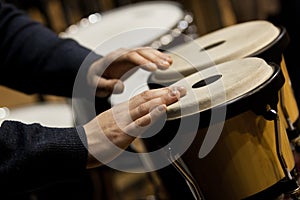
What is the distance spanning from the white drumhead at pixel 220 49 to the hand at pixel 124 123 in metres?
0.20

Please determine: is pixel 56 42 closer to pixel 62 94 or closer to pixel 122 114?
pixel 62 94

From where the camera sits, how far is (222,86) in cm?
103

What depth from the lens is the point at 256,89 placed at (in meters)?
1.01

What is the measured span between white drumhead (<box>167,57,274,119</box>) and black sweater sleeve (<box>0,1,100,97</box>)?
39cm

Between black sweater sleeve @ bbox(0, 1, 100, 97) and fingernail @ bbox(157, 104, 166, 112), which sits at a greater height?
fingernail @ bbox(157, 104, 166, 112)

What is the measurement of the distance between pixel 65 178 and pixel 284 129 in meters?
0.40

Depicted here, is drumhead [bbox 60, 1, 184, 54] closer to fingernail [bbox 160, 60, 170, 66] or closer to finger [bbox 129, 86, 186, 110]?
fingernail [bbox 160, 60, 170, 66]

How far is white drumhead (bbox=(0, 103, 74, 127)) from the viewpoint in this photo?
5.77 ft

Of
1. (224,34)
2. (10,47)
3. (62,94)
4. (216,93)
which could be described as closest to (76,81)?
(62,94)

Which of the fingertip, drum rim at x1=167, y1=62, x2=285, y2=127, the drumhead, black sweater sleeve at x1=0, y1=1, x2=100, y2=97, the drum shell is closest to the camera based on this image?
drum rim at x1=167, y1=62, x2=285, y2=127

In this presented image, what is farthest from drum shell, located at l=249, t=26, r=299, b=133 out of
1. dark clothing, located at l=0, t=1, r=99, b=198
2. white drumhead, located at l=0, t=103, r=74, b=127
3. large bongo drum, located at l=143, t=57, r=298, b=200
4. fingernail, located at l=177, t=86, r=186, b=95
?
white drumhead, located at l=0, t=103, r=74, b=127

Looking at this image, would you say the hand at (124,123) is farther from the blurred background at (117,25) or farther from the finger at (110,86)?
the blurred background at (117,25)

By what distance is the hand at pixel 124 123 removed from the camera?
1.00 m

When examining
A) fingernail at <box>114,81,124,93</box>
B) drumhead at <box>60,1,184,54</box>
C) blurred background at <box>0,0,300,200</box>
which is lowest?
blurred background at <box>0,0,300,200</box>
